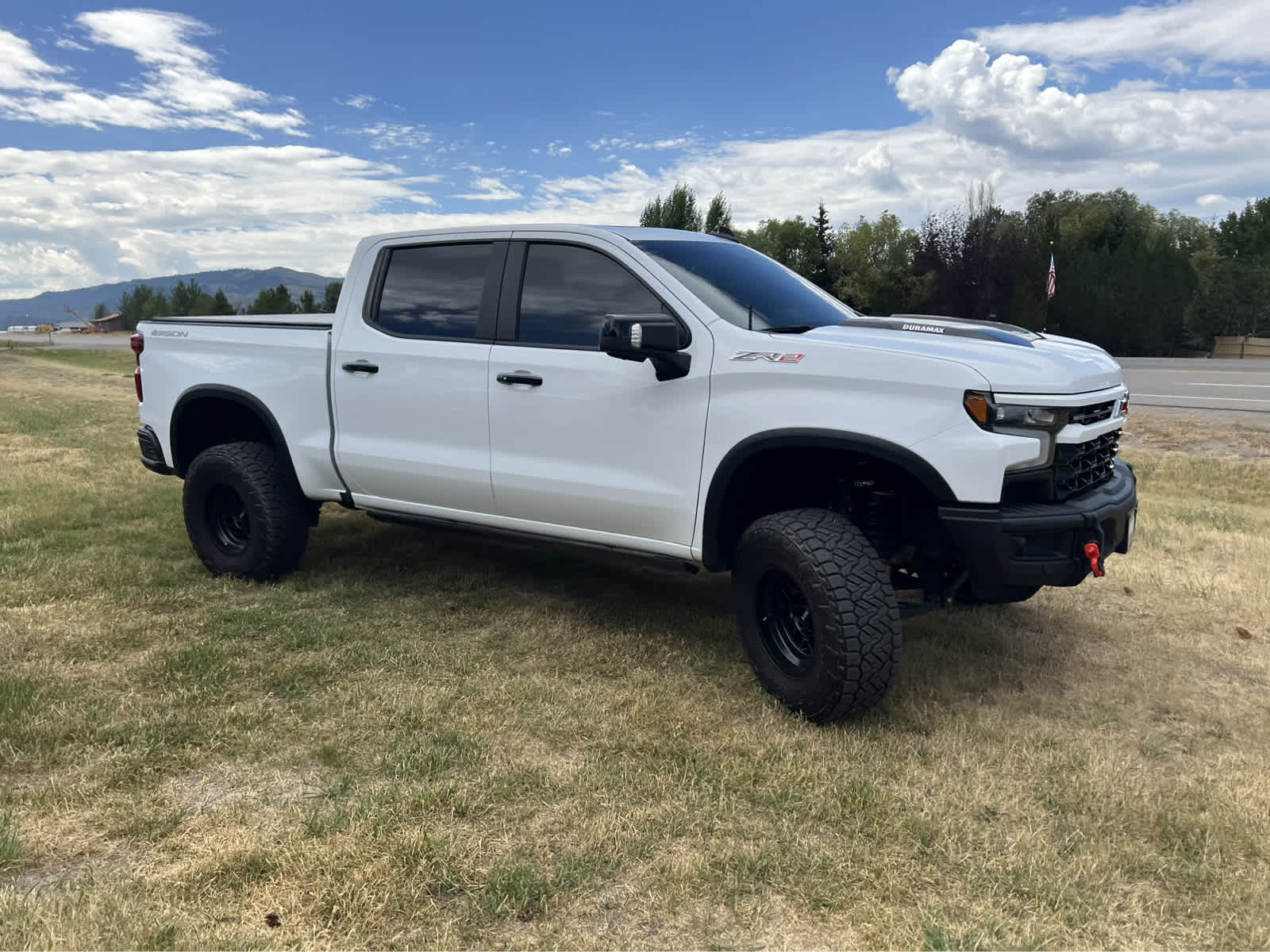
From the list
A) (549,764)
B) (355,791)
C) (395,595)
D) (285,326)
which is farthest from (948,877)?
(285,326)

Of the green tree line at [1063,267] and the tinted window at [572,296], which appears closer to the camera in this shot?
the tinted window at [572,296]

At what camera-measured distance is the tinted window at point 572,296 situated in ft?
13.8

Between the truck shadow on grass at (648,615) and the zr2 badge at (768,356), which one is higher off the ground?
the zr2 badge at (768,356)

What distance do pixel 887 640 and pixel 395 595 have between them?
2.84 m

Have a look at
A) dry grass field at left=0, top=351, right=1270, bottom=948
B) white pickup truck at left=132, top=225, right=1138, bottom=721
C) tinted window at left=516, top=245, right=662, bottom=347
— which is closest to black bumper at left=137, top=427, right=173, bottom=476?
white pickup truck at left=132, top=225, right=1138, bottom=721

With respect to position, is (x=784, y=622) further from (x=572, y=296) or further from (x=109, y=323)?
(x=109, y=323)

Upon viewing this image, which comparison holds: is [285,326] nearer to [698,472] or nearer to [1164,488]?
[698,472]

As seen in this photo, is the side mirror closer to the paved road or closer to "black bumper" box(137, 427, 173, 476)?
"black bumper" box(137, 427, 173, 476)

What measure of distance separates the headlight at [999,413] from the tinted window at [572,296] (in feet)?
4.52

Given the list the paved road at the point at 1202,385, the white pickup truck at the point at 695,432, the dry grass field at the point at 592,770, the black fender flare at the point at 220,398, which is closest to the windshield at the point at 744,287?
the white pickup truck at the point at 695,432

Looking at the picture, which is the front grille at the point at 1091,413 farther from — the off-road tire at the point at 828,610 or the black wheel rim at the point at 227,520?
the black wheel rim at the point at 227,520

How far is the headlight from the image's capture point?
129 inches

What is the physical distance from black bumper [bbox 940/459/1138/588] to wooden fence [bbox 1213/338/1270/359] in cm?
4004

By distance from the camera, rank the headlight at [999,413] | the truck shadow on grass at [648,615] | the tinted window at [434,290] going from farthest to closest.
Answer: the tinted window at [434,290] < the truck shadow on grass at [648,615] < the headlight at [999,413]
